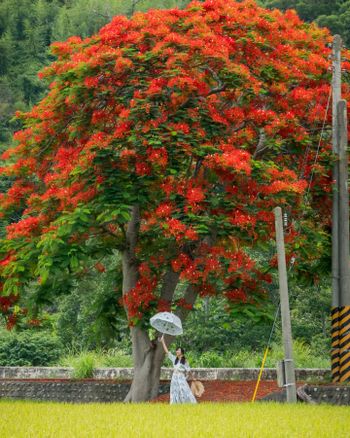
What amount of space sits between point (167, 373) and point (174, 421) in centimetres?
1227

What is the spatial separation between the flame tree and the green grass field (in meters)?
3.68

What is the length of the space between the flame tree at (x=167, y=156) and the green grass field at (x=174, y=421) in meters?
3.68

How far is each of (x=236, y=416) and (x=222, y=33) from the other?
951 centimetres

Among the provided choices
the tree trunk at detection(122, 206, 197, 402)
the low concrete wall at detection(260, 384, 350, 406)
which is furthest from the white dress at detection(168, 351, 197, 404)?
the low concrete wall at detection(260, 384, 350, 406)

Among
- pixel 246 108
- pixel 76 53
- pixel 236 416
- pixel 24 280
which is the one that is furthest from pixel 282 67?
pixel 236 416

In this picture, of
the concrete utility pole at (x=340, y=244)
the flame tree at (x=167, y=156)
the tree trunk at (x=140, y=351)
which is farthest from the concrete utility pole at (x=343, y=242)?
the tree trunk at (x=140, y=351)

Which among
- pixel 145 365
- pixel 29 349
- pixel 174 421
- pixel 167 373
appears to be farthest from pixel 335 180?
pixel 29 349

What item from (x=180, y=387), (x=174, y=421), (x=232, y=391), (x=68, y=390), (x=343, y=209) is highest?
(x=343, y=209)

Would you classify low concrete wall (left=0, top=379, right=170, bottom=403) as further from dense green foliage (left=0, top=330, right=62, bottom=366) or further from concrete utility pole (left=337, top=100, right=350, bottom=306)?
dense green foliage (left=0, top=330, right=62, bottom=366)

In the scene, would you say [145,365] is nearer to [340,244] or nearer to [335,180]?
[340,244]

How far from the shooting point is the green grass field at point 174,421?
34.7ft

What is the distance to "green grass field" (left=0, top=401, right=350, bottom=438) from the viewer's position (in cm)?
1059

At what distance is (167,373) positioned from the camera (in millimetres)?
24344

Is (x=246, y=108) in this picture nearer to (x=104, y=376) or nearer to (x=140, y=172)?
(x=140, y=172)
